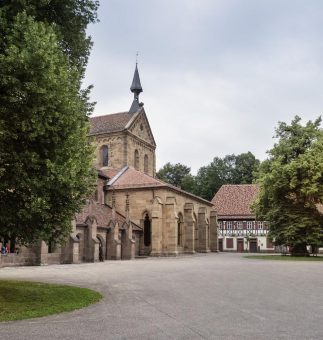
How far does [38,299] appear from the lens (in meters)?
13.6

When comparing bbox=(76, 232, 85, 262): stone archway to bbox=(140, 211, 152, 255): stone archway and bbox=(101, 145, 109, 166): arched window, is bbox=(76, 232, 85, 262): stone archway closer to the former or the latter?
bbox=(140, 211, 152, 255): stone archway

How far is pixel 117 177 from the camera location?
5338 cm

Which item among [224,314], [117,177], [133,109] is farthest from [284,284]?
[133,109]

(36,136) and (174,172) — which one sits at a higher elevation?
(174,172)

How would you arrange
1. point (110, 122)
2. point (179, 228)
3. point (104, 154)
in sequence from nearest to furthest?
point (179, 228)
point (104, 154)
point (110, 122)

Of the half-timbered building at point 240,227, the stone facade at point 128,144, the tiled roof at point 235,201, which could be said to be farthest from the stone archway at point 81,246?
the tiled roof at point 235,201

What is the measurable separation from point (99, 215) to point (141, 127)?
21058mm

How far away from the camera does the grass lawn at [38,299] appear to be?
1150cm

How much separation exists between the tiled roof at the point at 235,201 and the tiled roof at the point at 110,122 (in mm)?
22772

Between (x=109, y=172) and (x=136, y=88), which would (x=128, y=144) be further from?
(x=136, y=88)

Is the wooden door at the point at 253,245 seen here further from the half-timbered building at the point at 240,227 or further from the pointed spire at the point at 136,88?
the pointed spire at the point at 136,88

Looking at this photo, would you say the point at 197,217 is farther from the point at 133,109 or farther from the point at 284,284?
the point at 284,284

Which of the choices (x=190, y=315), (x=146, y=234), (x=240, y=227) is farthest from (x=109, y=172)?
(x=190, y=315)

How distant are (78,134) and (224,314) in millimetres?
7087
